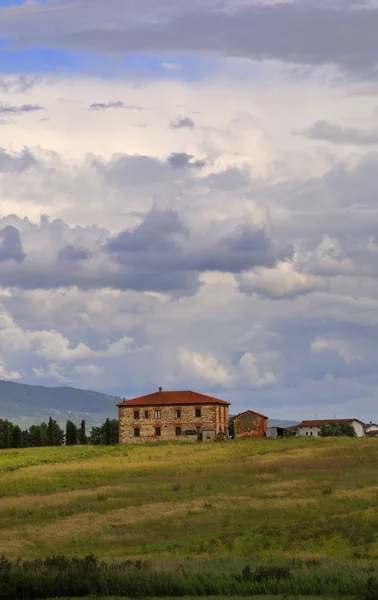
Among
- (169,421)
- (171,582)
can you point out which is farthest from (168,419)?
(171,582)

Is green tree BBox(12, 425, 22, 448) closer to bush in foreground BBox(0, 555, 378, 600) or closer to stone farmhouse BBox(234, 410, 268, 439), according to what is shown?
stone farmhouse BBox(234, 410, 268, 439)

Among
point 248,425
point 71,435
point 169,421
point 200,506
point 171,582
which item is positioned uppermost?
point 169,421

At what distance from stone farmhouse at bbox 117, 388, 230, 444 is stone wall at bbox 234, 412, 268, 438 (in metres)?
3.14

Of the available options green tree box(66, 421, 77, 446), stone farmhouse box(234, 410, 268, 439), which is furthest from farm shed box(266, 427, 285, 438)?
green tree box(66, 421, 77, 446)

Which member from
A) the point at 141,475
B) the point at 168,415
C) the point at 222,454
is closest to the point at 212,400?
the point at 168,415

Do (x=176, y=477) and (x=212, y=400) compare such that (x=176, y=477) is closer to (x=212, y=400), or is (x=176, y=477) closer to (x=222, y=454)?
(x=222, y=454)

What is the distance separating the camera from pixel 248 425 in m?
132

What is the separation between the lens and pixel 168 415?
128125mm

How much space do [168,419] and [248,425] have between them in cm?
1191

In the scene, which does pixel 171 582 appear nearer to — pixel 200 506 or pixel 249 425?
pixel 200 506

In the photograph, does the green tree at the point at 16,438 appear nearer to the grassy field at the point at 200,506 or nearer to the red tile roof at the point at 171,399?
the red tile roof at the point at 171,399

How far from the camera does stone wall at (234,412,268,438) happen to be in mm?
131625

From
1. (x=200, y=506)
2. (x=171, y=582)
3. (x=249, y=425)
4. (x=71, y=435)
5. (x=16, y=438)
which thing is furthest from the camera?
(x=16, y=438)

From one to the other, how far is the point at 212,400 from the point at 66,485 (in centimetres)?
6121
